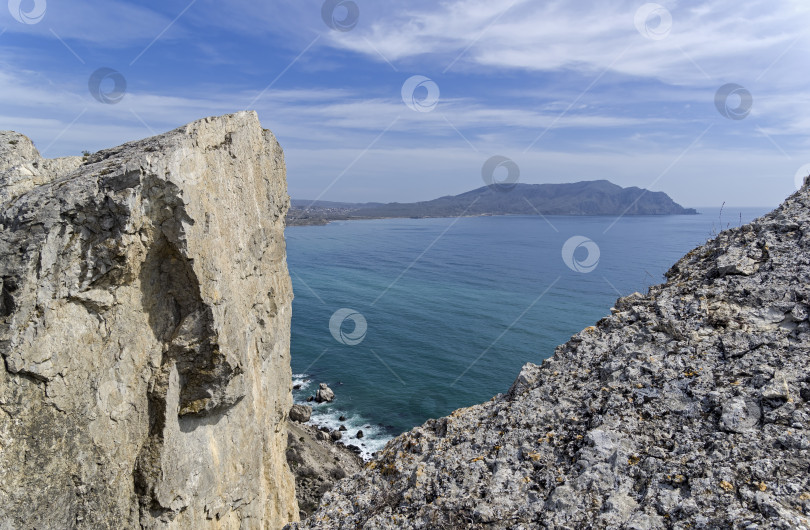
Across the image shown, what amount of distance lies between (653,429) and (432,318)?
2539 inches

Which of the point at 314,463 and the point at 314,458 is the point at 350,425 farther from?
the point at 314,463

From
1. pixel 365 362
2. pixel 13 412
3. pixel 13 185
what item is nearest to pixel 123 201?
pixel 13 185

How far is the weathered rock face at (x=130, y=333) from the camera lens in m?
10.0

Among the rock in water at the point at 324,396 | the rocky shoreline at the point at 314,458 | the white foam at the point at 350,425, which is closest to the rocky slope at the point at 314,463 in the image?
the rocky shoreline at the point at 314,458

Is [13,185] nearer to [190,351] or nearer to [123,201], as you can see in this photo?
[123,201]

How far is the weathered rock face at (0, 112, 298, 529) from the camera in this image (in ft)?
32.8

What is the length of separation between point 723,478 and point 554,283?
8795 cm

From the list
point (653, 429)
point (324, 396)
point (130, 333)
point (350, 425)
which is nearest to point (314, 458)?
point (350, 425)

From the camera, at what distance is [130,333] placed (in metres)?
12.0

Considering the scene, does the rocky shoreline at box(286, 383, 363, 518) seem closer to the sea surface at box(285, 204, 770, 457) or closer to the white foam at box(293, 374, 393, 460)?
the white foam at box(293, 374, 393, 460)

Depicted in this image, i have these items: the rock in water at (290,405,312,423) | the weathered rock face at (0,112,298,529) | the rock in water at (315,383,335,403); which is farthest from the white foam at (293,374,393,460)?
the weathered rock face at (0,112,298,529)

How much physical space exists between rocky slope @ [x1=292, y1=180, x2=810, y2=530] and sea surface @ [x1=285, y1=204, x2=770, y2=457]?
6.72 m

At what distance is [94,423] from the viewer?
11.2 m

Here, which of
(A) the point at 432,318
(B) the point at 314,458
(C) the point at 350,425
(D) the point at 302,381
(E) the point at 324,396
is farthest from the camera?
(A) the point at 432,318
